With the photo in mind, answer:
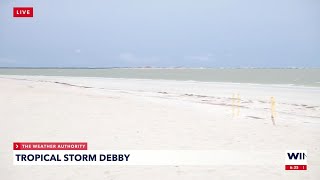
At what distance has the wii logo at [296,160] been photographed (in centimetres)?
685

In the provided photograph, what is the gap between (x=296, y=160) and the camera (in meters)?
7.21

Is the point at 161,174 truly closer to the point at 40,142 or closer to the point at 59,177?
the point at 59,177

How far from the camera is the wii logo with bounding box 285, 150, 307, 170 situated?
6.85 m

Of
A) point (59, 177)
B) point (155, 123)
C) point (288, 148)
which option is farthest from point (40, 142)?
point (288, 148)

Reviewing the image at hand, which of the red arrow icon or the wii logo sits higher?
the red arrow icon

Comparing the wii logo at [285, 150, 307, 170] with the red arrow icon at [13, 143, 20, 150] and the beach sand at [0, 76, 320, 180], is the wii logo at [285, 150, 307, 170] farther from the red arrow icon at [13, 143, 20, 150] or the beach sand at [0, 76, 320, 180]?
the red arrow icon at [13, 143, 20, 150]

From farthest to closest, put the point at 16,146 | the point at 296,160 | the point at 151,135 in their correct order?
the point at 151,135 < the point at 16,146 < the point at 296,160

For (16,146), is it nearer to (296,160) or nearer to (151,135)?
(151,135)

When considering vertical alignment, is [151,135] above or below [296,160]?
above

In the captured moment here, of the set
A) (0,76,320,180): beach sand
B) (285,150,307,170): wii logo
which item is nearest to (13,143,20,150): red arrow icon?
(0,76,320,180): beach sand

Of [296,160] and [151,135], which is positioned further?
[151,135]

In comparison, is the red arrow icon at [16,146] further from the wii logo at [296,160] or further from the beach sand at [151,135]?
the wii logo at [296,160]

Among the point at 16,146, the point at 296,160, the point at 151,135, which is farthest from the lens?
the point at 151,135

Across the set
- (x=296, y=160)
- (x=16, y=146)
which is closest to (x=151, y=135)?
(x=16, y=146)
